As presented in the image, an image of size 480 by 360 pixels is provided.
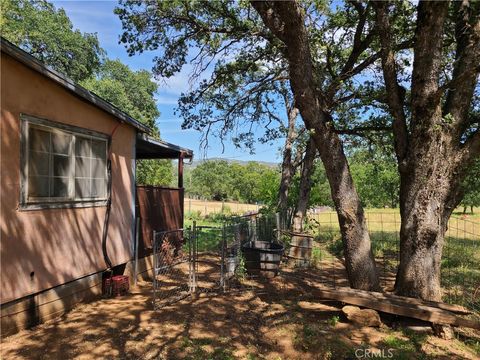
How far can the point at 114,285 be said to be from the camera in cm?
766

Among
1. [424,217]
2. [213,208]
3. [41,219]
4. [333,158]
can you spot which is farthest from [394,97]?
[213,208]

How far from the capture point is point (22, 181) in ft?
18.2

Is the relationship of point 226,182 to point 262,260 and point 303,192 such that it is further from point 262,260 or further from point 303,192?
point 262,260

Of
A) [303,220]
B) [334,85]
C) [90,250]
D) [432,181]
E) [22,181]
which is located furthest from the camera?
[303,220]

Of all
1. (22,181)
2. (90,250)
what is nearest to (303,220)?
(90,250)

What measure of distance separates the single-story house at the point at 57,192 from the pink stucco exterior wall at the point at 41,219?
2 cm

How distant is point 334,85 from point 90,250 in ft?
19.9

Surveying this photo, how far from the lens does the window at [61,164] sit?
575cm

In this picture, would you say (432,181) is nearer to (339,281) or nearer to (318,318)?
(318,318)

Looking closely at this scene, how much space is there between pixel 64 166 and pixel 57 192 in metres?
0.50

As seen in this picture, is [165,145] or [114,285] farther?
[165,145]

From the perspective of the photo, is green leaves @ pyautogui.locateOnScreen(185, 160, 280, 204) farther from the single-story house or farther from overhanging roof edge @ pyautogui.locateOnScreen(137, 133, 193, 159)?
the single-story house

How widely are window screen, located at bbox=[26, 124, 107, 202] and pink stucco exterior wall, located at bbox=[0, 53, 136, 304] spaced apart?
0.81 feet

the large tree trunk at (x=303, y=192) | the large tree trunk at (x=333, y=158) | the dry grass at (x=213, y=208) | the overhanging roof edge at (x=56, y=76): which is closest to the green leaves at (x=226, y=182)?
the dry grass at (x=213, y=208)
